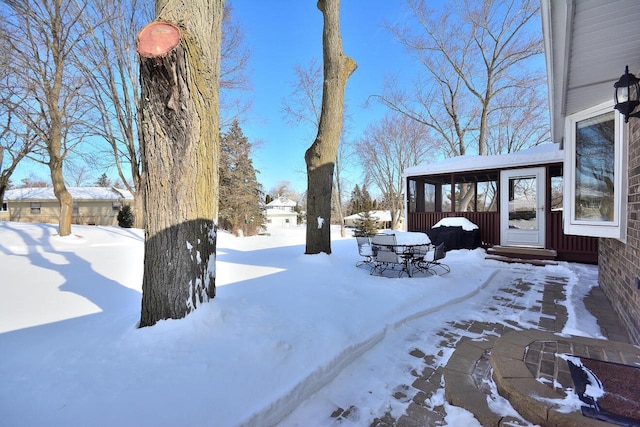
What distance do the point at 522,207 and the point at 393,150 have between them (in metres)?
16.9

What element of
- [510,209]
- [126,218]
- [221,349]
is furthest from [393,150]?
[221,349]

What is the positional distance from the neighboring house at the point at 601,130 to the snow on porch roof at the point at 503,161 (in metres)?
3.57

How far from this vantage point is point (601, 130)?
3820 millimetres

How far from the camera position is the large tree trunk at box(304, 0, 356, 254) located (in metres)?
6.53

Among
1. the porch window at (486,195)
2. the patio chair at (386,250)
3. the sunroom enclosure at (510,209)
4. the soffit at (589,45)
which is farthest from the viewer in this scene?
the porch window at (486,195)

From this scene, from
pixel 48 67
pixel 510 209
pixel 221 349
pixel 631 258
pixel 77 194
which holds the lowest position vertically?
pixel 221 349

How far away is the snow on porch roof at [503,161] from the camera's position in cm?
764

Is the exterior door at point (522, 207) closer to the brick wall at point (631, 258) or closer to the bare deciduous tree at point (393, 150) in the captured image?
the brick wall at point (631, 258)

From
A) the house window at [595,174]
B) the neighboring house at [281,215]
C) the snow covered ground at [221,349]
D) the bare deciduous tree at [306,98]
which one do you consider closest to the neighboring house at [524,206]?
the snow covered ground at [221,349]

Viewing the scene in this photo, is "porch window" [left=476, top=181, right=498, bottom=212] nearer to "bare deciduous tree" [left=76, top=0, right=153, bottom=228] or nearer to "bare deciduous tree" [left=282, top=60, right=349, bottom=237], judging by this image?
"bare deciduous tree" [left=282, top=60, right=349, bottom=237]

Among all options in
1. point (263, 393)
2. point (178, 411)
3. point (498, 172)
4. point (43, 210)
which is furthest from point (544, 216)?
point (43, 210)

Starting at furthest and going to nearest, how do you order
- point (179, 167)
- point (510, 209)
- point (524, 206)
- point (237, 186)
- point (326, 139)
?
point (237, 186)
point (510, 209)
point (524, 206)
point (326, 139)
point (179, 167)

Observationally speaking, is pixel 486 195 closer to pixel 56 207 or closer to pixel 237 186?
pixel 237 186

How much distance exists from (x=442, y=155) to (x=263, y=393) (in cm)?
2278
